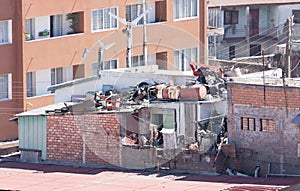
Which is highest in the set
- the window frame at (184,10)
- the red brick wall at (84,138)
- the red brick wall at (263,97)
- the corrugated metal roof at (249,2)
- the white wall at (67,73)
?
the corrugated metal roof at (249,2)

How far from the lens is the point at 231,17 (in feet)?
215

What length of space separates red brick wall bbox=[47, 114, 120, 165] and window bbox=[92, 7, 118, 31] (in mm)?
12040

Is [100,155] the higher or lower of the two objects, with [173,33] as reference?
lower

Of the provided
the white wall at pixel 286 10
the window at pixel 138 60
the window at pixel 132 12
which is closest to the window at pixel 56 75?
the window at pixel 138 60

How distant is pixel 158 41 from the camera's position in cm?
5341

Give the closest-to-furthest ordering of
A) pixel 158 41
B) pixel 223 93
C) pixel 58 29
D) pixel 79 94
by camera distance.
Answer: pixel 223 93
pixel 79 94
pixel 58 29
pixel 158 41

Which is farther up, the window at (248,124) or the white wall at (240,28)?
the white wall at (240,28)

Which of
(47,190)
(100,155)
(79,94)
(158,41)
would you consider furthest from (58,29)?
(47,190)

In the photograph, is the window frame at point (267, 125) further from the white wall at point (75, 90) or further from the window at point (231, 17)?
the window at point (231, 17)

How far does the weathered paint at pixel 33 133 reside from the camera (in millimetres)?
39688

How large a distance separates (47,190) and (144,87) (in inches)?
204

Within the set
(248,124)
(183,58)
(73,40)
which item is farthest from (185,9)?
(248,124)

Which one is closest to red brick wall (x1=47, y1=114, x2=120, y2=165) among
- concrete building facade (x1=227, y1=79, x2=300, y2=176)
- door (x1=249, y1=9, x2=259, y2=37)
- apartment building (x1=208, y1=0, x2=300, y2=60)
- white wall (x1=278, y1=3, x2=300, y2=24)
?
concrete building facade (x1=227, y1=79, x2=300, y2=176)

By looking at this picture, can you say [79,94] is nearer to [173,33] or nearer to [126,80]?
[126,80]
